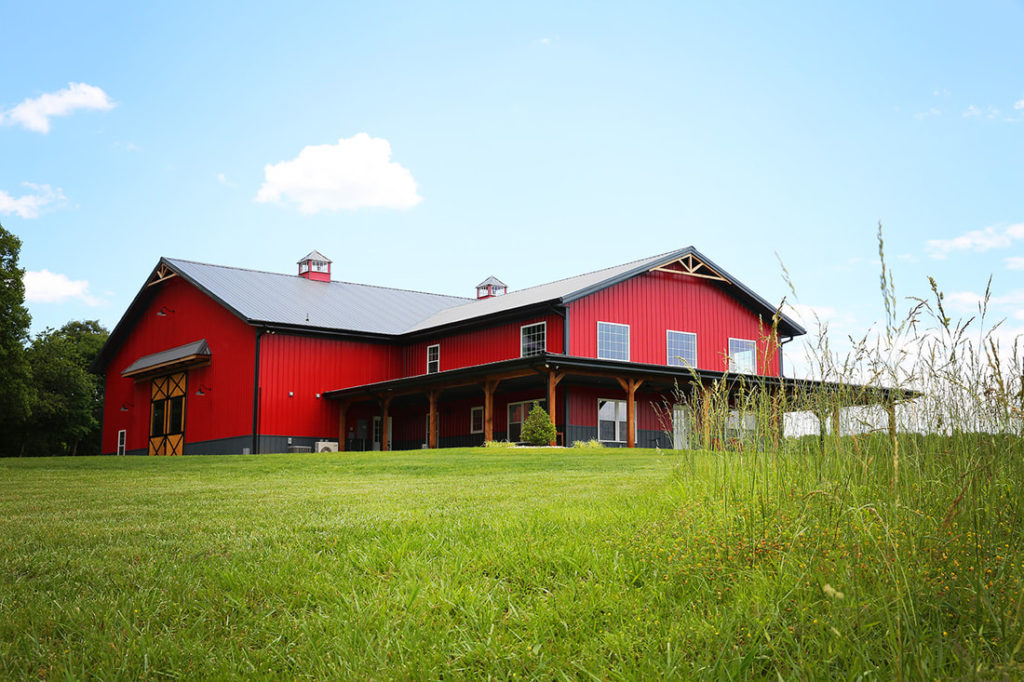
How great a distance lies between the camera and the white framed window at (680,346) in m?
26.0

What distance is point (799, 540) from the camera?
4.33m

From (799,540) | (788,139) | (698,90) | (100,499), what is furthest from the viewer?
(698,90)

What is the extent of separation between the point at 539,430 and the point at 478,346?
6588 millimetres

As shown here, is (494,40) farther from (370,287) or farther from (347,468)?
(347,468)

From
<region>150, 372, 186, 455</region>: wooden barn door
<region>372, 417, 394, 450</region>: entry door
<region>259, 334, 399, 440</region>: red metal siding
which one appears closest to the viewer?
<region>259, 334, 399, 440</region>: red metal siding

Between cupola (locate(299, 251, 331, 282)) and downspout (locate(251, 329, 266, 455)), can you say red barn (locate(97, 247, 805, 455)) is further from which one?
cupola (locate(299, 251, 331, 282))

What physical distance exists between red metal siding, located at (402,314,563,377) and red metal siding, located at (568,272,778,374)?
79cm

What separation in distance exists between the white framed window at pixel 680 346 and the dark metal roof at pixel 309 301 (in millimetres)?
9721

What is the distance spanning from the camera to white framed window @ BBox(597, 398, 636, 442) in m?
24.6

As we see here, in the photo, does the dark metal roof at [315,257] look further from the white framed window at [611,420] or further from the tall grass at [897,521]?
the tall grass at [897,521]

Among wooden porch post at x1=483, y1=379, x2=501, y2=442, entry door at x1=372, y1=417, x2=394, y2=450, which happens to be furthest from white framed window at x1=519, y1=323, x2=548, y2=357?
entry door at x1=372, y1=417, x2=394, y2=450

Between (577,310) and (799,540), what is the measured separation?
65.4 ft

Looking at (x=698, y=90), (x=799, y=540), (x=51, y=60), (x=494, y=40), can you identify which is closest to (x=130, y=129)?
(x=51, y=60)

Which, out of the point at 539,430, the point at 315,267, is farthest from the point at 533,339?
the point at 315,267
